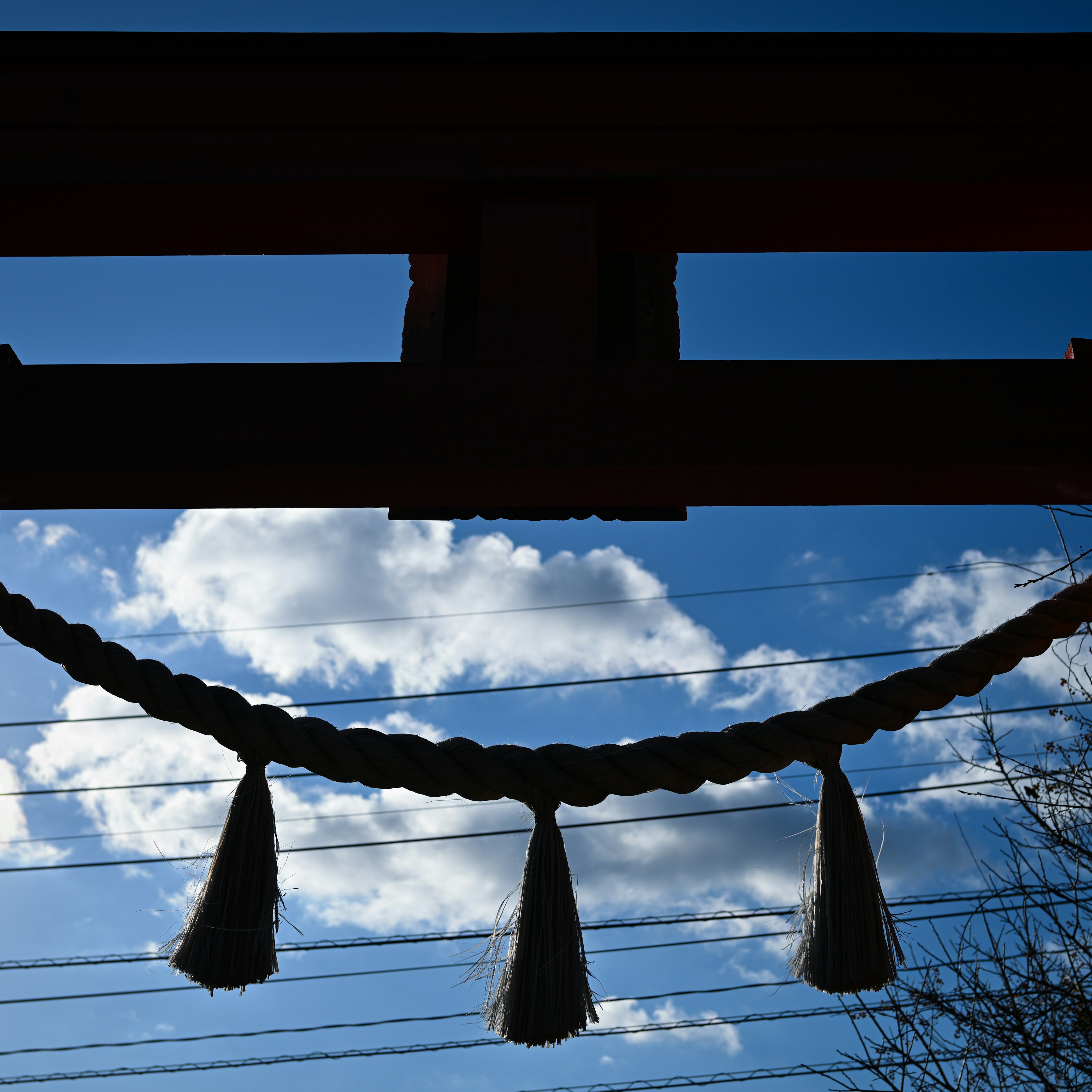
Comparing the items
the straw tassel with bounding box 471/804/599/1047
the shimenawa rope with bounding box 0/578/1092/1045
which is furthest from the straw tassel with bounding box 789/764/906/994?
the straw tassel with bounding box 471/804/599/1047

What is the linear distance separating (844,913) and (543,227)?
2.53ft

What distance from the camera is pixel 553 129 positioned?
93 centimetres

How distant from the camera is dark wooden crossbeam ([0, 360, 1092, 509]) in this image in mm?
762

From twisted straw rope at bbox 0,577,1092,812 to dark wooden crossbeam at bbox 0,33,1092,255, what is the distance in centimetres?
47

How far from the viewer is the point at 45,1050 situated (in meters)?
6.95

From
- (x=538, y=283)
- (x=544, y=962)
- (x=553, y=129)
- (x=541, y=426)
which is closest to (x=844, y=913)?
(x=544, y=962)

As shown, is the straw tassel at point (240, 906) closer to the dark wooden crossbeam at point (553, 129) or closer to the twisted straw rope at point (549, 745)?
the twisted straw rope at point (549, 745)

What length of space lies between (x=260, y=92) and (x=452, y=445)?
0.52 m

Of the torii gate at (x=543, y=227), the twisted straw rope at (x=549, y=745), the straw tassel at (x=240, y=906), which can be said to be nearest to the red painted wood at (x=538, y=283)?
the torii gate at (x=543, y=227)

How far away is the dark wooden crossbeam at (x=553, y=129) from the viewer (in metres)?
0.92

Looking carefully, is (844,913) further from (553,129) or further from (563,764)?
(553,129)

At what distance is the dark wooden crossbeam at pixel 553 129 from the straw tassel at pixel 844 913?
25.4 inches

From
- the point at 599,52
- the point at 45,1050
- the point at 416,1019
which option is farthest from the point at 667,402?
the point at 45,1050

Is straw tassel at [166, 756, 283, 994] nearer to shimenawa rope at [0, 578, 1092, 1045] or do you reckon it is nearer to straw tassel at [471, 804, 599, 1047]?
shimenawa rope at [0, 578, 1092, 1045]
